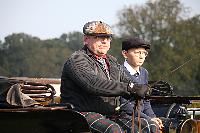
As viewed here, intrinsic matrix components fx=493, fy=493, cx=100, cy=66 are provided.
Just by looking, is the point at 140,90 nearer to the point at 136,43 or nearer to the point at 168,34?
the point at 136,43

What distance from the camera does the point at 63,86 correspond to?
4363mm

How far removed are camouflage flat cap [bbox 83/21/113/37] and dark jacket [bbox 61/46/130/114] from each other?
0.60 ft

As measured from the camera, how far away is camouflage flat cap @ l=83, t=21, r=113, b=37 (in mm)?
4348

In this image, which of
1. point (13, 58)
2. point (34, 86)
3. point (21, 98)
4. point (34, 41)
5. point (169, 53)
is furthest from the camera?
point (34, 41)

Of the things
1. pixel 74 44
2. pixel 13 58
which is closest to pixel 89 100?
pixel 13 58

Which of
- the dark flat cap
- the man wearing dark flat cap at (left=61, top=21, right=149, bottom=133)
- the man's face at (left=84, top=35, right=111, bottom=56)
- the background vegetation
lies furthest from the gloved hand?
the background vegetation

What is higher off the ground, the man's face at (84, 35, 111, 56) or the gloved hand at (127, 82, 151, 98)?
the man's face at (84, 35, 111, 56)

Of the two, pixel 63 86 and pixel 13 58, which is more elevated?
pixel 63 86

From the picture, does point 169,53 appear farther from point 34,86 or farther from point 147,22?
point 34,86

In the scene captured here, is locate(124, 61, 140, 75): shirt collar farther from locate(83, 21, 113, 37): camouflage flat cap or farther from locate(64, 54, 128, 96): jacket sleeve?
locate(64, 54, 128, 96): jacket sleeve

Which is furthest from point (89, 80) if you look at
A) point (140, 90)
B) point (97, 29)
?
point (97, 29)

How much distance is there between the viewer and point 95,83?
4016 mm

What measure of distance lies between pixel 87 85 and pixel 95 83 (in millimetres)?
69

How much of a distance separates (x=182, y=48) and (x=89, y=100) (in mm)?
39728
